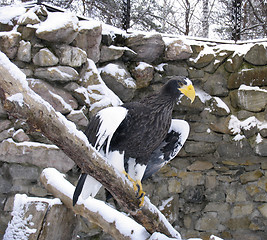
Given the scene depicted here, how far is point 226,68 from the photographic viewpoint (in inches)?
139

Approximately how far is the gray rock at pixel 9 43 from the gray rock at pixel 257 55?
2295 mm

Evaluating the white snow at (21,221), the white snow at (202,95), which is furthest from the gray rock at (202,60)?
the white snow at (21,221)

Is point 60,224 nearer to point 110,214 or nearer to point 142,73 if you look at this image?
point 110,214

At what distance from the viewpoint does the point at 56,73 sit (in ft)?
9.22

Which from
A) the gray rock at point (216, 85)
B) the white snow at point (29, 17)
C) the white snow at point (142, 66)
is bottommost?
the gray rock at point (216, 85)

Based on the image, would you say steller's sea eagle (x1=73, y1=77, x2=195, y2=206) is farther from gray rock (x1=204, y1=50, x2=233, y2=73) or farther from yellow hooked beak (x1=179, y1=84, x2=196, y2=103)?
gray rock (x1=204, y1=50, x2=233, y2=73)

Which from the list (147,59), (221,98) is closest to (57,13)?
(147,59)

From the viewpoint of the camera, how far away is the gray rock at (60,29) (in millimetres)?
2783

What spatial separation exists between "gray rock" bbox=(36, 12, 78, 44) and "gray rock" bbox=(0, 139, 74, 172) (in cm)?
93

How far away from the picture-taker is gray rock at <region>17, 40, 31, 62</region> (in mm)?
2781

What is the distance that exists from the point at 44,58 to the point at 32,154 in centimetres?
83

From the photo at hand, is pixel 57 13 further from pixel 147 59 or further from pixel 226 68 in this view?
pixel 226 68

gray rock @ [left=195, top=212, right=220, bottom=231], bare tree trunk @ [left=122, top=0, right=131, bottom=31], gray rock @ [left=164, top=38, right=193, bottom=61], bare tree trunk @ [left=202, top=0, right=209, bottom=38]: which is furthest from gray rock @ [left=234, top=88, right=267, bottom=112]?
bare tree trunk @ [left=202, top=0, right=209, bottom=38]

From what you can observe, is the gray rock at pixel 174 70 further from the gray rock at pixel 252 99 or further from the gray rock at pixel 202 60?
the gray rock at pixel 252 99
